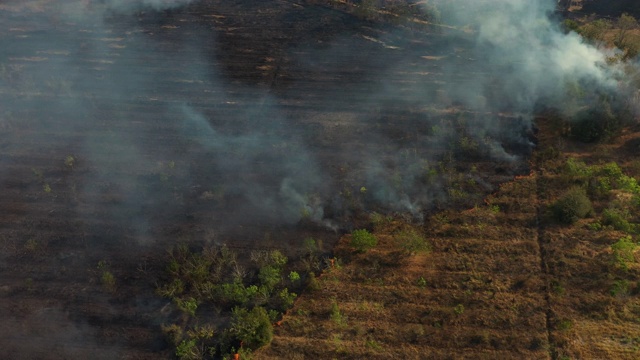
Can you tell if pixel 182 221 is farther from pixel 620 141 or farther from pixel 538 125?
pixel 620 141

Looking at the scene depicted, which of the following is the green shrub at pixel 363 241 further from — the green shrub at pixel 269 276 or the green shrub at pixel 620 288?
the green shrub at pixel 620 288

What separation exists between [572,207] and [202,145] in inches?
719

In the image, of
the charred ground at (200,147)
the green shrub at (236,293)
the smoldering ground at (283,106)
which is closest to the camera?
the green shrub at (236,293)

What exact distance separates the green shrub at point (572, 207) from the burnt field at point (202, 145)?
10.2ft

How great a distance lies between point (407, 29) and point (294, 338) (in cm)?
2557

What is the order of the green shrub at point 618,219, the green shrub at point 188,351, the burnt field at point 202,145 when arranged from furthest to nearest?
1. the green shrub at point 618,219
2. the burnt field at point 202,145
3. the green shrub at point 188,351

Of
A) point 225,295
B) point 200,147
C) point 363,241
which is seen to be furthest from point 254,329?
point 200,147

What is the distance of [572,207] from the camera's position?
64.9 feet

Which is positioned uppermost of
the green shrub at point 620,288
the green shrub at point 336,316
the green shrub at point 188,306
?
the green shrub at point 620,288

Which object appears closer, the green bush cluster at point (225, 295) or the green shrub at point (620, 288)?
the green bush cluster at point (225, 295)

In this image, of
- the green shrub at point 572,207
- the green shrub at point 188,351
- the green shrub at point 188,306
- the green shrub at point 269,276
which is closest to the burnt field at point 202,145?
the green shrub at point 188,351

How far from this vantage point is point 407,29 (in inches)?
1353

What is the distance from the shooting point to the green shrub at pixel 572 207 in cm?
1981

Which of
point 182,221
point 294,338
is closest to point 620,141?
point 294,338
